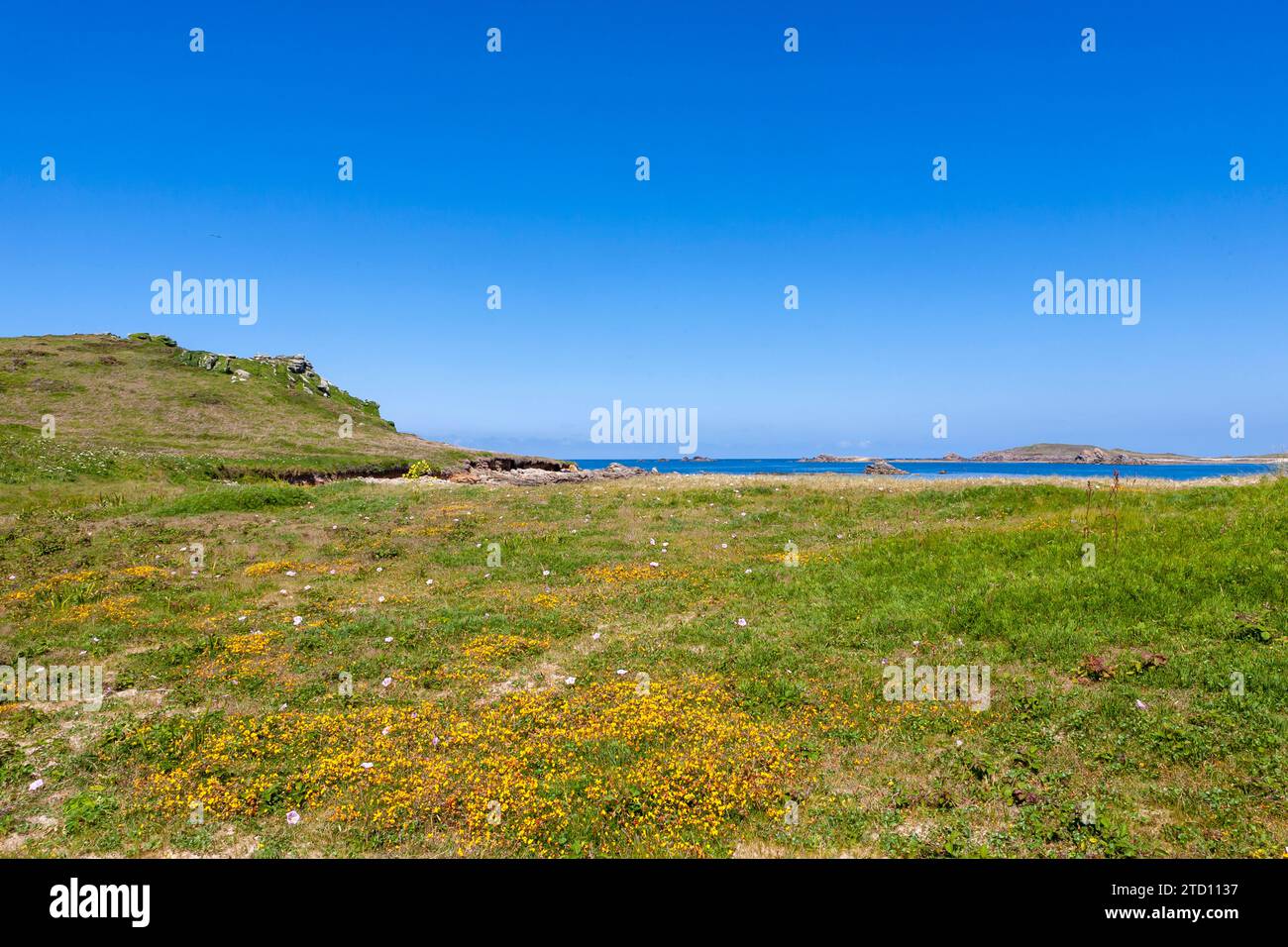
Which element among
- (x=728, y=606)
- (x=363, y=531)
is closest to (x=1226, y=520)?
(x=728, y=606)

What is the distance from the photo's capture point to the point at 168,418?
6353 centimetres

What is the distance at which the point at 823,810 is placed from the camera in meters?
8.46

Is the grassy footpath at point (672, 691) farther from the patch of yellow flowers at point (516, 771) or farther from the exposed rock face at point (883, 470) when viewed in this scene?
the exposed rock face at point (883, 470)

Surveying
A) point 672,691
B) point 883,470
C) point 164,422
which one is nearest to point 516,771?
point 672,691

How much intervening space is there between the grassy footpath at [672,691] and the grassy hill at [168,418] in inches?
835

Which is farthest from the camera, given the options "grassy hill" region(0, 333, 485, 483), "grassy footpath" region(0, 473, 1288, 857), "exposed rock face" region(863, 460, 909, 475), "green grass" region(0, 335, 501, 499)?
"exposed rock face" region(863, 460, 909, 475)

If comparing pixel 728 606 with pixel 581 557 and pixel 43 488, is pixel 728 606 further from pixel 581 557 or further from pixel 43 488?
pixel 43 488

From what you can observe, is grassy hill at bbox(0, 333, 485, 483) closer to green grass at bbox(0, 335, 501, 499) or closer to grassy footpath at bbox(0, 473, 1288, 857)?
green grass at bbox(0, 335, 501, 499)

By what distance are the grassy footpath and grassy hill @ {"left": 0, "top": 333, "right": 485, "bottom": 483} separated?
21.2 m

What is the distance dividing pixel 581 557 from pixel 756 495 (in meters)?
12.7

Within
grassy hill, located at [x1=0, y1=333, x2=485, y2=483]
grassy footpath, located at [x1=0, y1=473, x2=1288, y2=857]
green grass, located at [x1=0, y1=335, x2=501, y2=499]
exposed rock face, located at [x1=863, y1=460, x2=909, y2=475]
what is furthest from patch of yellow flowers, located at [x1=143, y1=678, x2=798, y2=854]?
exposed rock face, located at [x1=863, y1=460, x2=909, y2=475]

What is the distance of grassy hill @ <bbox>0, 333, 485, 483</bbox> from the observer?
4269cm

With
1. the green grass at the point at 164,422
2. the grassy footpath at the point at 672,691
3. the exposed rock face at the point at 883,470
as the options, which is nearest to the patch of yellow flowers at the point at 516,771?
the grassy footpath at the point at 672,691

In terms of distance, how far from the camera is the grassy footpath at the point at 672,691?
8.27 meters
